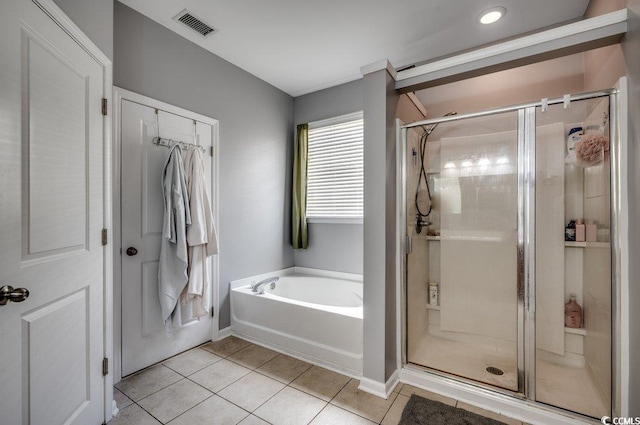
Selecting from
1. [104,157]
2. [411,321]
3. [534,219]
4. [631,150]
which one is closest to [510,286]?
[534,219]

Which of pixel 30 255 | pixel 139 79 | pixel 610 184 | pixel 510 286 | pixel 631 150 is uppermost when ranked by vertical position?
pixel 139 79

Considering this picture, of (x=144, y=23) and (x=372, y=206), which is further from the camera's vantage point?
(x=144, y=23)

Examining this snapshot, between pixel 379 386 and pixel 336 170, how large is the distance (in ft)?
7.29

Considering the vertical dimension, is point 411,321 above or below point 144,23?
below

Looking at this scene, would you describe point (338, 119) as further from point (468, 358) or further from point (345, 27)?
point (468, 358)

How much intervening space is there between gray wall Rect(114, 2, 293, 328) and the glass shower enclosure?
1.72m

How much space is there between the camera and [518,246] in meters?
1.87

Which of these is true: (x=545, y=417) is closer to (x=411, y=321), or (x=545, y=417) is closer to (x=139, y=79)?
(x=411, y=321)

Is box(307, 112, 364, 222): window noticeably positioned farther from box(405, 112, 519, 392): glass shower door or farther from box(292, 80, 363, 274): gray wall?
box(405, 112, 519, 392): glass shower door

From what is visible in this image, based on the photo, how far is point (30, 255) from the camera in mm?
1211

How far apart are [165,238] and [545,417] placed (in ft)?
8.98

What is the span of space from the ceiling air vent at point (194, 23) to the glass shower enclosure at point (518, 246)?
5.98 ft

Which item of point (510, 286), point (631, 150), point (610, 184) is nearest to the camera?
point (631, 150)

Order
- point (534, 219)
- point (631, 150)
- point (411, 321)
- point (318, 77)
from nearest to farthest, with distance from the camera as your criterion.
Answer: point (631, 150) < point (534, 219) < point (411, 321) < point (318, 77)
